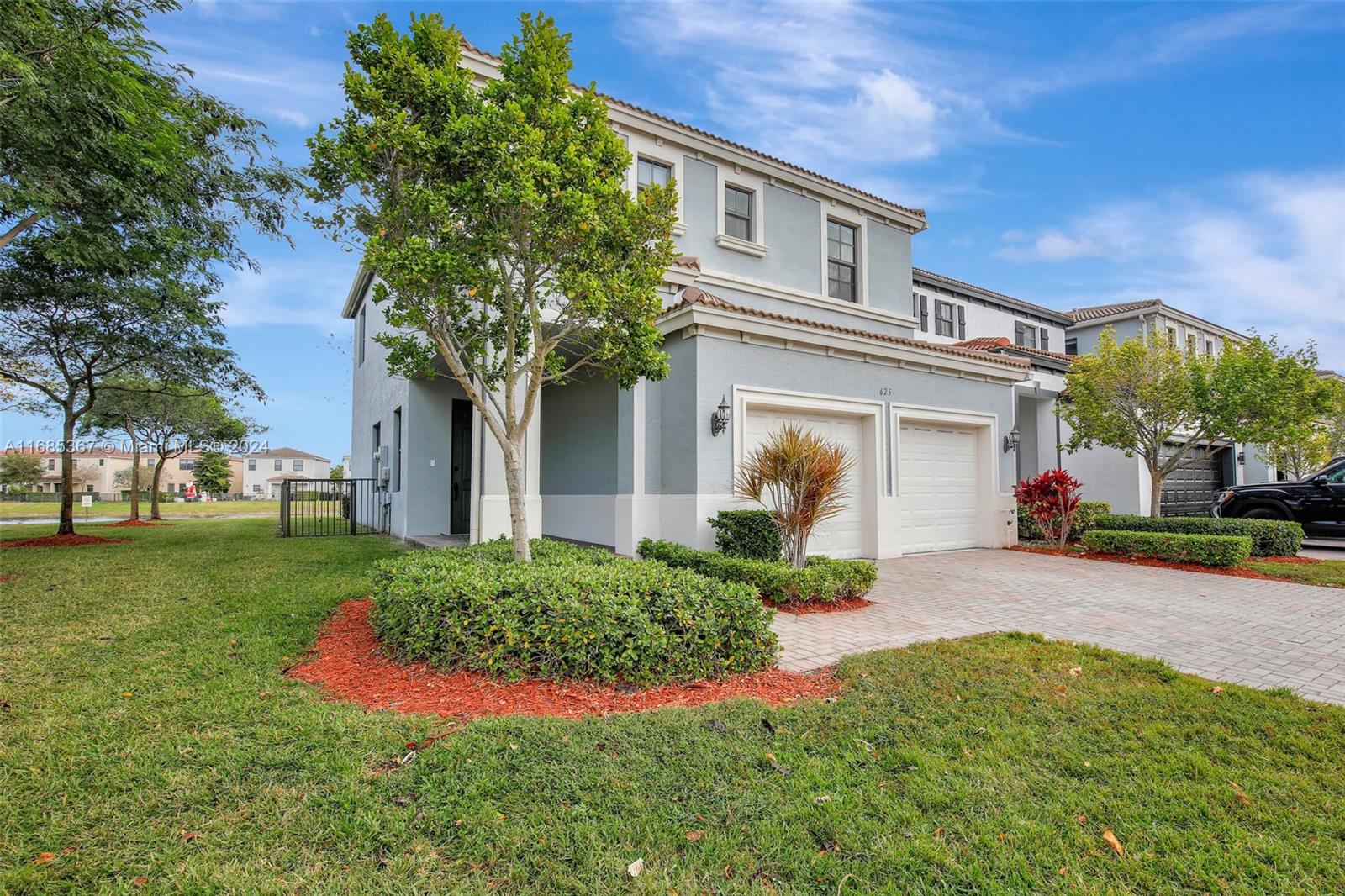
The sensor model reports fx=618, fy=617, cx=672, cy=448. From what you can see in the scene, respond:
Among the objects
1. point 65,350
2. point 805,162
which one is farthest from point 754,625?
point 65,350

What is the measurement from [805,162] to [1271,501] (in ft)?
38.7

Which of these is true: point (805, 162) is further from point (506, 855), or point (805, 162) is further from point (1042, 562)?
point (506, 855)

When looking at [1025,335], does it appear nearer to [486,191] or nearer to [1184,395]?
[1184,395]

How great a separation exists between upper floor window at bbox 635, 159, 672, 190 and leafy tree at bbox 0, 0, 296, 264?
621cm

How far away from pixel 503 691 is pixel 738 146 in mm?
10966

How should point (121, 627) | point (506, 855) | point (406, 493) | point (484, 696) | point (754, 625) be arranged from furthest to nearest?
1. point (406, 493)
2. point (121, 627)
3. point (754, 625)
4. point (484, 696)
5. point (506, 855)

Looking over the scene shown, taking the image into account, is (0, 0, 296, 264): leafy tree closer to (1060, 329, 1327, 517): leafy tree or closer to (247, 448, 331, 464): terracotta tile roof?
(1060, 329, 1327, 517): leafy tree

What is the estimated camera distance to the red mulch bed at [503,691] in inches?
144

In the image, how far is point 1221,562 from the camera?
9.36 m

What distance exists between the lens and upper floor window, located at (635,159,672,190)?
10.9 meters

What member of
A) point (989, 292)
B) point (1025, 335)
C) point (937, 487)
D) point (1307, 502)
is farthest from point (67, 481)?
point (1025, 335)

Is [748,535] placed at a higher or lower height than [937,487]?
lower

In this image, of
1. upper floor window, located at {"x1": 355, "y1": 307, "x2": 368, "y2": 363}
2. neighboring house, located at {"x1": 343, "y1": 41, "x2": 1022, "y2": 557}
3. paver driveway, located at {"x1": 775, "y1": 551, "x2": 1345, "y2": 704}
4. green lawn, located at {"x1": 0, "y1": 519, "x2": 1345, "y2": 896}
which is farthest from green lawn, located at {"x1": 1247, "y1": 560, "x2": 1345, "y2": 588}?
upper floor window, located at {"x1": 355, "y1": 307, "x2": 368, "y2": 363}

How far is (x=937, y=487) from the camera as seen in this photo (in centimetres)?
1137
